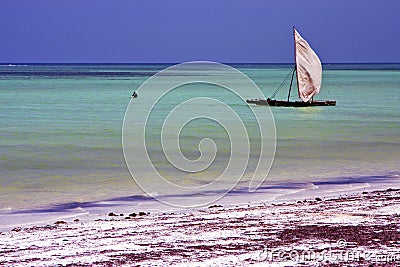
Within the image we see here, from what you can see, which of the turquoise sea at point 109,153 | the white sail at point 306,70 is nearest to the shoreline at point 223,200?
the turquoise sea at point 109,153

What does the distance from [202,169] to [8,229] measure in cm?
799

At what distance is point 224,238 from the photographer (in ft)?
31.3

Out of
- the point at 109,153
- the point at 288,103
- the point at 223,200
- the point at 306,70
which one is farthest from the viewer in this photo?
the point at 306,70

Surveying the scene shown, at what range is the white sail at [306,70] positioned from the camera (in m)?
46.2
